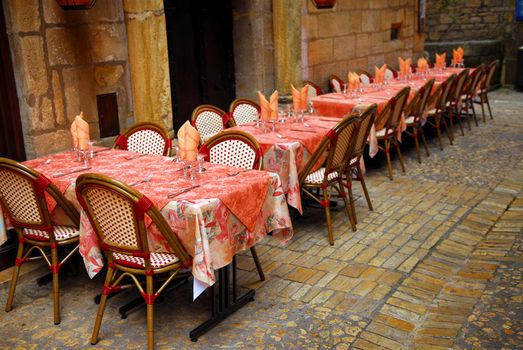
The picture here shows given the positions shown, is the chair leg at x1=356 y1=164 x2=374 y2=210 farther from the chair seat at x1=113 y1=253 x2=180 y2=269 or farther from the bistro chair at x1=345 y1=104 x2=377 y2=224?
the chair seat at x1=113 y1=253 x2=180 y2=269

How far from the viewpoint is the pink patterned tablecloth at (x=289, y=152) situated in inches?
165

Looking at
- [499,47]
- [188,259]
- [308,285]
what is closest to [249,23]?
[308,285]

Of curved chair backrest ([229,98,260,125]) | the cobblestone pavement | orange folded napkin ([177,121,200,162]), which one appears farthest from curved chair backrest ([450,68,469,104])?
orange folded napkin ([177,121,200,162])

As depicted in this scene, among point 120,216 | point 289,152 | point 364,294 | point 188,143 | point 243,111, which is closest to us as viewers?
point 120,216

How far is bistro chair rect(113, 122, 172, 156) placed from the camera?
436cm

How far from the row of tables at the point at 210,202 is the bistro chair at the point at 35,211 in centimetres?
14

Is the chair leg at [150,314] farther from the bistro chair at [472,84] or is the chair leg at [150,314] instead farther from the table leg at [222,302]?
the bistro chair at [472,84]

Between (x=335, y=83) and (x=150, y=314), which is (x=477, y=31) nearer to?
(x=335, y=83)

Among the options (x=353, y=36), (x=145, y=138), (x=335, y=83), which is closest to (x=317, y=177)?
(x=145, y=138)

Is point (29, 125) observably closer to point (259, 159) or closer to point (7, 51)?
point (7, 51)

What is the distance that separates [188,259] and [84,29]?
2.60 metres

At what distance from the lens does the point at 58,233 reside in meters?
3.41

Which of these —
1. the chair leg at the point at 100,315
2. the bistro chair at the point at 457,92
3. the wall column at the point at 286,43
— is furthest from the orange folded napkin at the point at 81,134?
the bistro chair at the point at 457,92

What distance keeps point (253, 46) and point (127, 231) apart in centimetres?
466
